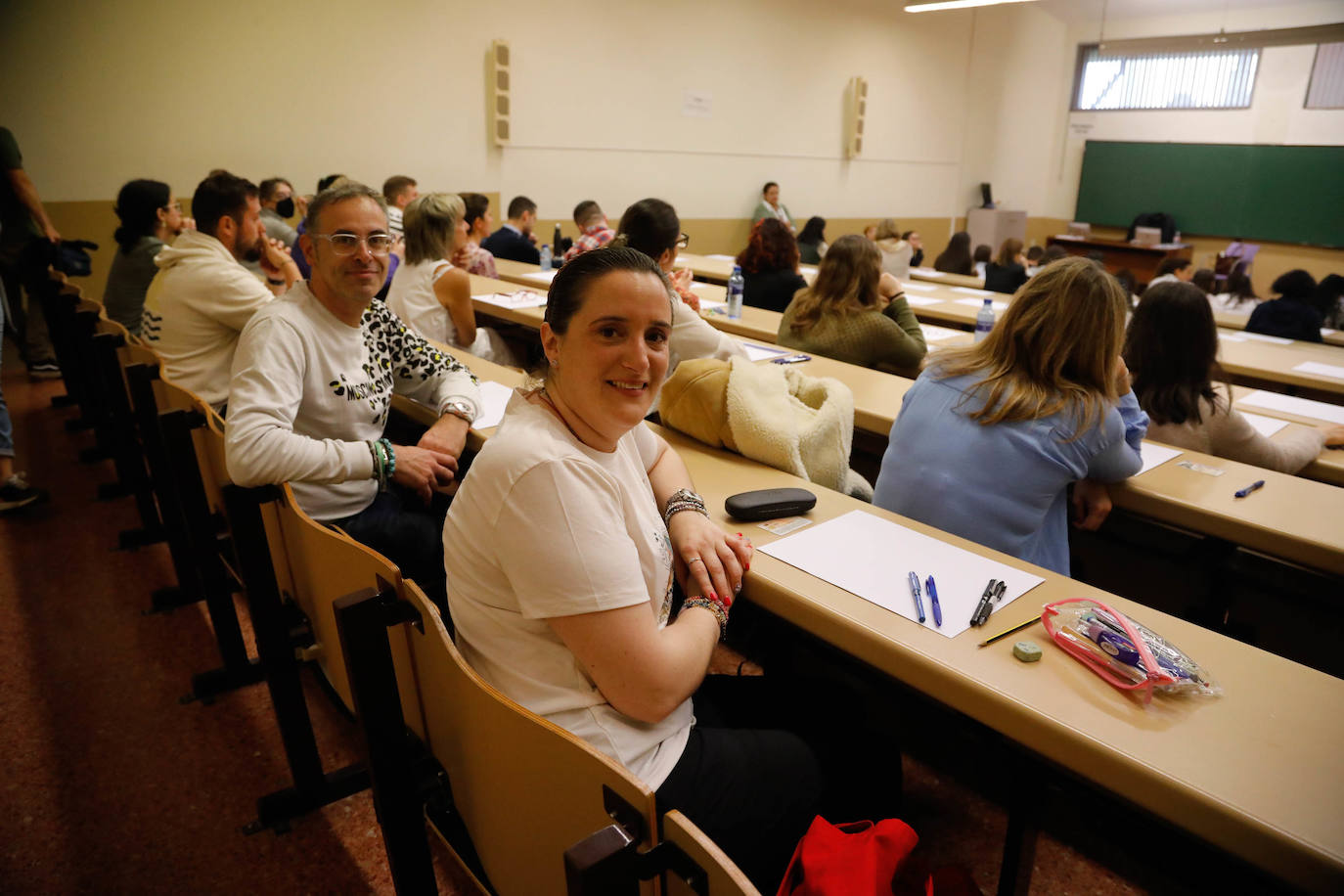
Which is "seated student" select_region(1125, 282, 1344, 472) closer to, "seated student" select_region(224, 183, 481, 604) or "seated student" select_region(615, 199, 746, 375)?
"seated student" select_region(615, 199, 746, 375)

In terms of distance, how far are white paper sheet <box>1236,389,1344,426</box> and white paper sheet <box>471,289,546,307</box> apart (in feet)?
9.30

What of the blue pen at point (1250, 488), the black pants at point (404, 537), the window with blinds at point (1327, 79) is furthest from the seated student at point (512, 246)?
the window with blinds at point (1327, 79)

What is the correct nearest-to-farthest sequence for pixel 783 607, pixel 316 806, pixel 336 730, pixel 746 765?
pixel 746 765
pixel 783 607
pixel 316 806
pixel 336 730

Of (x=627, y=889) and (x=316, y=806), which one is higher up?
(x=627, y=889)

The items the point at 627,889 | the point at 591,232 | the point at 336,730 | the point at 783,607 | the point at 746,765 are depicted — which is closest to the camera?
the point at 627,889

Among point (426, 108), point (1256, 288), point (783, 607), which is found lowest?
point (1256, 288)

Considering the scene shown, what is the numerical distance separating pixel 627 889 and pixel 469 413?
1.54 meters

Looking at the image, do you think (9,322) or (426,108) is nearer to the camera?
(9,322)

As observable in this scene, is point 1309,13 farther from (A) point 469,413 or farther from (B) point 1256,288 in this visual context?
(A) point 469,413

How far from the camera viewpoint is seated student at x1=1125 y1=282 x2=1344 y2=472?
211 centimetres

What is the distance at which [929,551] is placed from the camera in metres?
1.42

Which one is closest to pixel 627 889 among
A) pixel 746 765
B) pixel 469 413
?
pixel 746 765

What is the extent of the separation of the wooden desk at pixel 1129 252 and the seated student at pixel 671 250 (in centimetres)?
883

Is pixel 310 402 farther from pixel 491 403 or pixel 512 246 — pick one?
pixel 512 246
